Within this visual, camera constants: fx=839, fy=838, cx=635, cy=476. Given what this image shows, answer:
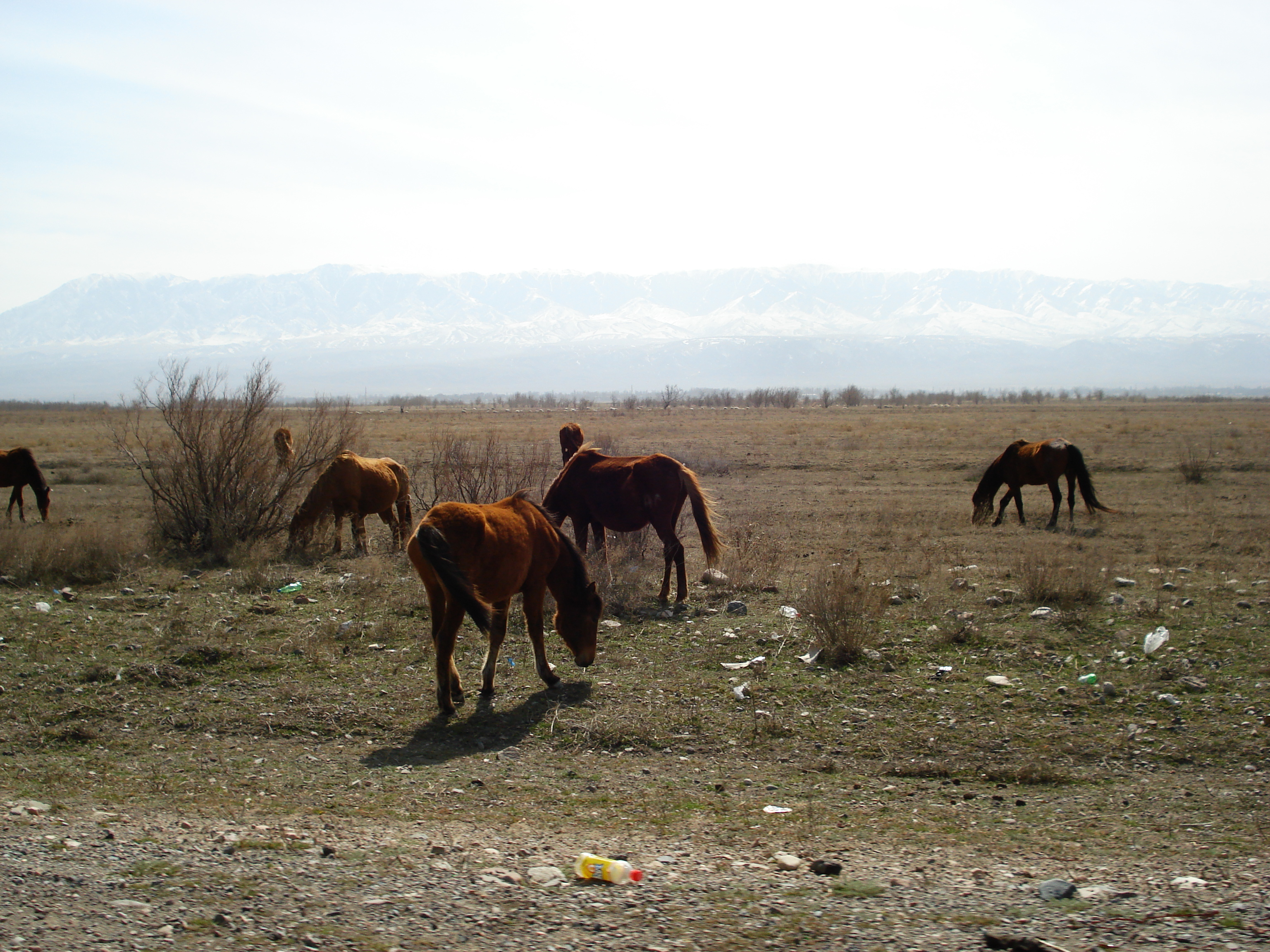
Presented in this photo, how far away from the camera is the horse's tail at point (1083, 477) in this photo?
50.0ft

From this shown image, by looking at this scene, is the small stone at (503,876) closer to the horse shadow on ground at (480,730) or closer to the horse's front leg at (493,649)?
the horse shadow on ground at (480,730)

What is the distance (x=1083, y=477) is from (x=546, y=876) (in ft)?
48.4

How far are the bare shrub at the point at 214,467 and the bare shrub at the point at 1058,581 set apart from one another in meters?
9.65

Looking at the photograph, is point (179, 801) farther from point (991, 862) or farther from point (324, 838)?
point (991, 862)

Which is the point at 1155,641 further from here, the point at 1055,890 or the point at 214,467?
the point at 214,467

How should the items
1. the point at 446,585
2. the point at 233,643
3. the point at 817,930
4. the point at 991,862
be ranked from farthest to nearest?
the point at 233,643 → the point at 446,585 → the point at 991,862 → the point at 817,930

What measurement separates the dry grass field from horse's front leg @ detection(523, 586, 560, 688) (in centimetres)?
18

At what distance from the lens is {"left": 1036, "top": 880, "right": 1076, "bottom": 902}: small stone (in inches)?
129

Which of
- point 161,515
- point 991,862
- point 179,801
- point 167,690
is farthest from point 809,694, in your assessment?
point 161,515

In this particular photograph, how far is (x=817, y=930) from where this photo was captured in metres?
3.01

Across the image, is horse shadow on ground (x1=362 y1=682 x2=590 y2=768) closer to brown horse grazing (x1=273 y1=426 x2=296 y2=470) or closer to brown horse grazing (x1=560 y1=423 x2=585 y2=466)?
brown horse grazing (x1=560 y1=423 x2=585 y2=466)

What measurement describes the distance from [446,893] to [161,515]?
10365mm

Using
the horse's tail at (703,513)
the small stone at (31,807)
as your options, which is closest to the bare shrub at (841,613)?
the horse's tail at (703,513)

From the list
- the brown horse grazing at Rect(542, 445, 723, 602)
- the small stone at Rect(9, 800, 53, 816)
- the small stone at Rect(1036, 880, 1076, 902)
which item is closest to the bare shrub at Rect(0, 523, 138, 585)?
the brown horse grazing at Rect(542, 445, 723, 602)
